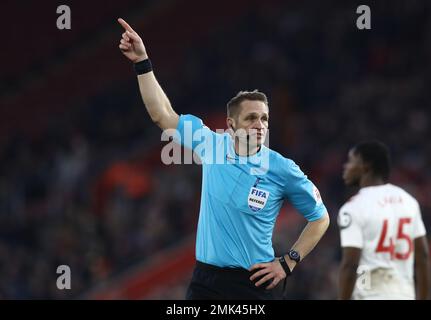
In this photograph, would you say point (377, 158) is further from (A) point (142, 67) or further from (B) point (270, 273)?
(A) point (142, 67)

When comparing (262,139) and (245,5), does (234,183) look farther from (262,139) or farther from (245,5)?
(245,5)

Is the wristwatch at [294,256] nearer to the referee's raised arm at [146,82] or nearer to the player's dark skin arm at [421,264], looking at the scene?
the referee's raised arm at [146,82]

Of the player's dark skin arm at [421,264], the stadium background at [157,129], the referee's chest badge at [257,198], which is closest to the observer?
the referee's chest badge at [257,198]

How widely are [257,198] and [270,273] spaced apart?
1.54ft

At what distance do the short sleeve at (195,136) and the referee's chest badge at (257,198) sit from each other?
1.46 ft

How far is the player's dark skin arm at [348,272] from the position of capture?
7.45m

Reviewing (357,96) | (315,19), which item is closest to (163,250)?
(357,96)

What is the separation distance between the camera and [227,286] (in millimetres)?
6672

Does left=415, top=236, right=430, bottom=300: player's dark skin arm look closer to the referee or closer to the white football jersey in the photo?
the white football jersey

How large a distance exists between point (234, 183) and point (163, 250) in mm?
9223

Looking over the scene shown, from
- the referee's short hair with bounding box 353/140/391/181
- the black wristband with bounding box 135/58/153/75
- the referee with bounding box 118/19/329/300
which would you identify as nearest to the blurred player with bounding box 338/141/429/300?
the referee's short hair with bounding box 353/140/391/181

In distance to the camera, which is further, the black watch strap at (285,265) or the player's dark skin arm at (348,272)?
the player's dark skin arm at (348,272)

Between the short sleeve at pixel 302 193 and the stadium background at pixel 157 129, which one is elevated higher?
the stadium background at pixel 157 129

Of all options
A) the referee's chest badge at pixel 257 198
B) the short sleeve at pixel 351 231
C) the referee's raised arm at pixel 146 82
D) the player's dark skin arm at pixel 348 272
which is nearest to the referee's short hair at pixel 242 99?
the referee's raised arm at pixel 146 82
